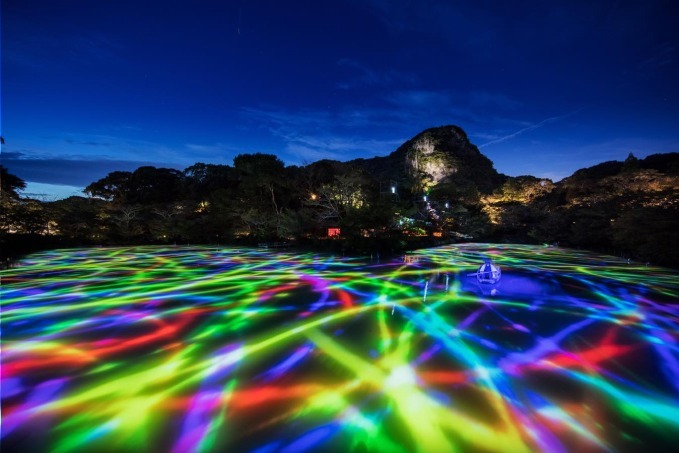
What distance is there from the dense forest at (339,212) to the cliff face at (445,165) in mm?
2332

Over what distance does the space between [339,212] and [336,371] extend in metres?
11.9

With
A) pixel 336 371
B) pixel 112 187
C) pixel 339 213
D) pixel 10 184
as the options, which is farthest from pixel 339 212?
pixel 112 187

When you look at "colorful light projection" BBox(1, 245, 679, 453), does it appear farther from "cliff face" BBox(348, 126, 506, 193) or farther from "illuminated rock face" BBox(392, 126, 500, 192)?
"illuminated rock face" BBox(392, 126, 500, 192)

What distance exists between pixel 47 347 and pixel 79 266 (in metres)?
6.48

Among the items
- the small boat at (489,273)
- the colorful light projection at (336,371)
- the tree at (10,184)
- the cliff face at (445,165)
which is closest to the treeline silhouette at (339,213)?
the tree at (10,184)

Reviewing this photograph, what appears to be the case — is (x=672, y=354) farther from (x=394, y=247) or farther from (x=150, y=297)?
(x=394, y=247)

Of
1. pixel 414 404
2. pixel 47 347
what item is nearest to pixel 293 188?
pixel 47 347

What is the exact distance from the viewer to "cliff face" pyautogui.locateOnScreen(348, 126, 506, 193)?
101 ft

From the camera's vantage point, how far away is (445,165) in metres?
31.4

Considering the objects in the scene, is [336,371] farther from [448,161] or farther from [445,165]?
[448,161]

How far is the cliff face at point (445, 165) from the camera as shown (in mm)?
30716

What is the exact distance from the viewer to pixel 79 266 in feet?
24.9

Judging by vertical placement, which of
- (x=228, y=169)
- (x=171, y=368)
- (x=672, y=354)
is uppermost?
(x=228, y=169)

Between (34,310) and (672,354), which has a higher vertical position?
(34,310)
